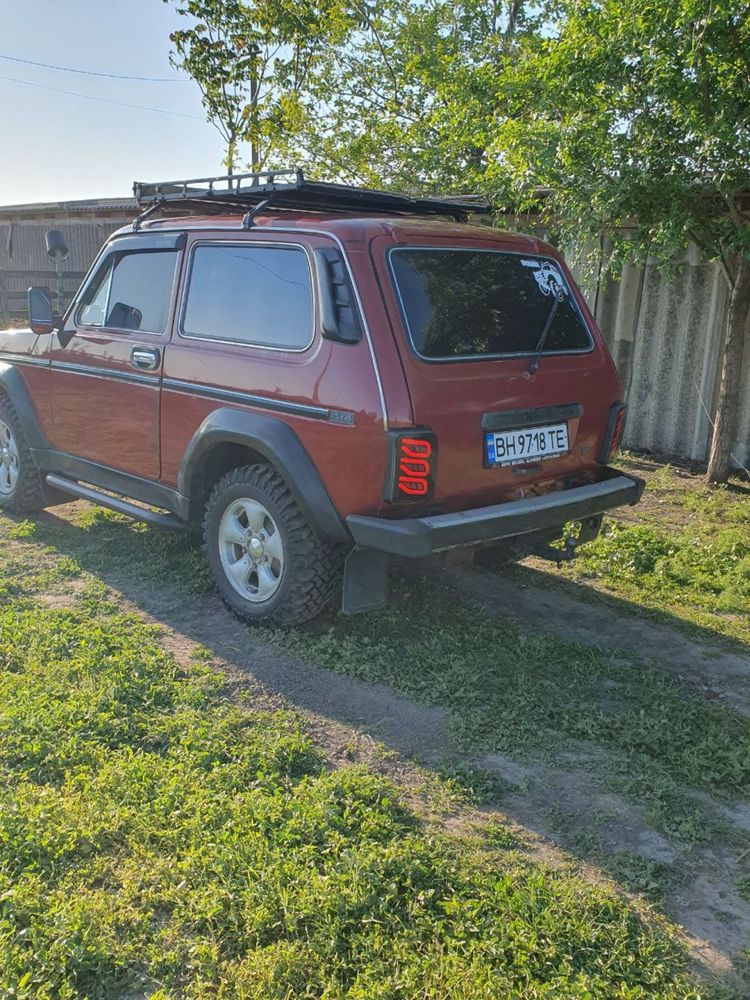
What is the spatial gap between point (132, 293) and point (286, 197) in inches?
48.3

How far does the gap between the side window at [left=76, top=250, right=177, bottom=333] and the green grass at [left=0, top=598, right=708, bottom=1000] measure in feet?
8.25

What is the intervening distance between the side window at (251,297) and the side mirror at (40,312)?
4.89 ft

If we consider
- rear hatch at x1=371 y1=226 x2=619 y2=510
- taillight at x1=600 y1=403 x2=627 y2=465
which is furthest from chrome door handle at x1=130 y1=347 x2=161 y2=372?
taillight at x1=600 y1=403 x2=627 y2=465

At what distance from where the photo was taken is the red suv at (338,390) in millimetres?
3672

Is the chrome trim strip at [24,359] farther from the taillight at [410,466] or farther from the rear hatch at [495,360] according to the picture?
the taillight at [410,466]

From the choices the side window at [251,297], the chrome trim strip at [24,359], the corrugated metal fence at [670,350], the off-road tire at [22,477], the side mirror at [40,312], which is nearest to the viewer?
the side window at [251,297]

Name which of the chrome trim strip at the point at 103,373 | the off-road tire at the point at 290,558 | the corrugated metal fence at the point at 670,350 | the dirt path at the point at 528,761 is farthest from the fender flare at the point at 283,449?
the corrugated metal fence at the point at 670,350

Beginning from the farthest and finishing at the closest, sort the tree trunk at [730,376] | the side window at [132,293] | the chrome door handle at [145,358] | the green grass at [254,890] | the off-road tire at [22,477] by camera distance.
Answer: the tree trunk at [730,376]
the off-road tire at [22,477]
the side window at [132,293]
the chrome door handle at [145,358]
the green grass at [254,890]

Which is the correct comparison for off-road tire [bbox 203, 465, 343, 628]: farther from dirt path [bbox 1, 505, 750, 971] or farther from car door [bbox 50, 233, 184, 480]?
car door [bbox 50, 233, 184, 480]

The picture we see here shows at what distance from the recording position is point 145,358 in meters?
4.79

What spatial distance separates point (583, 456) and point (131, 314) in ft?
9.21

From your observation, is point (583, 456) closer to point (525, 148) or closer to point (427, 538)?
point (427, 538)

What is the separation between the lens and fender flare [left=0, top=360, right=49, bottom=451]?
18.9 feet

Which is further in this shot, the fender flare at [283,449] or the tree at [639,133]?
the tree at [639,133]
